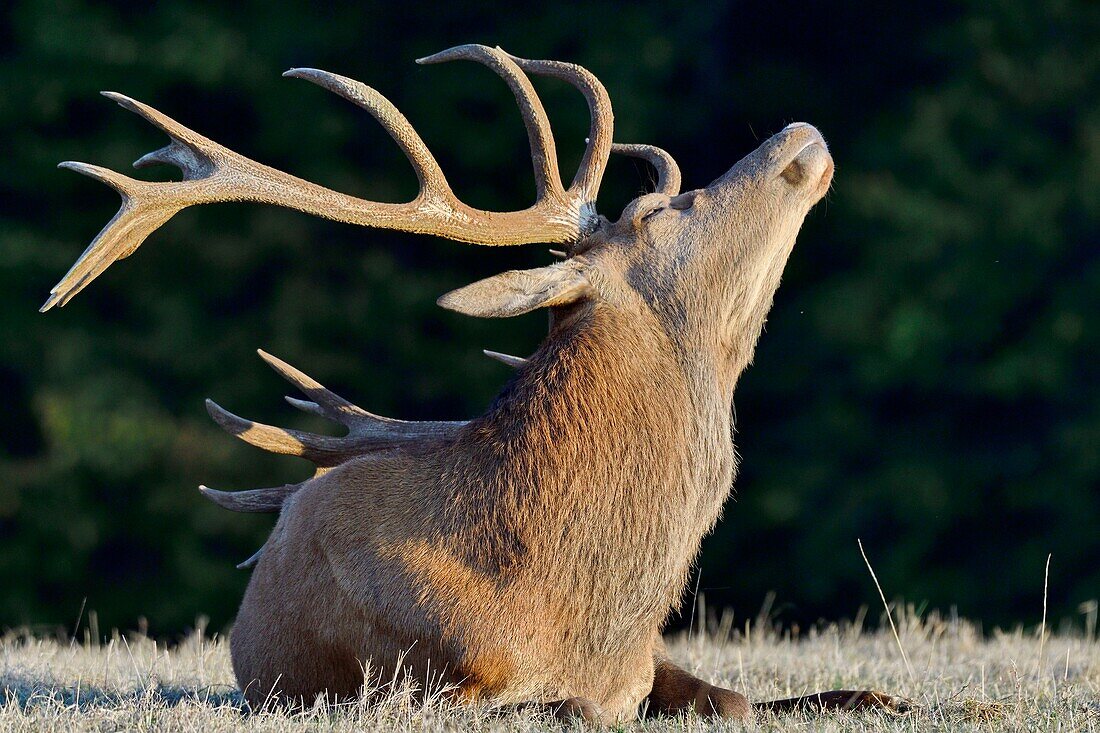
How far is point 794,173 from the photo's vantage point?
439cm

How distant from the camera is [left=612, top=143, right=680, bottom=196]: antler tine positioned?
4582 millimetres

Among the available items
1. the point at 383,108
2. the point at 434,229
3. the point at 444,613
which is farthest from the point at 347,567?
the point at 383,108

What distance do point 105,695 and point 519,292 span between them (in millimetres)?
1636

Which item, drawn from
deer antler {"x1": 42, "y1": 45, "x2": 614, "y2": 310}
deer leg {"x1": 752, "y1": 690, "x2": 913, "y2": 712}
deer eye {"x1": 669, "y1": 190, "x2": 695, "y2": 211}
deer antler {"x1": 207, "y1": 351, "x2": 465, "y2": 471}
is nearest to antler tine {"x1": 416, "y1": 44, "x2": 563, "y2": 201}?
deer antler {"x1": 42, "y1": 45, "x2": 614, "y2": 310}

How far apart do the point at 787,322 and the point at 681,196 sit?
294 inches

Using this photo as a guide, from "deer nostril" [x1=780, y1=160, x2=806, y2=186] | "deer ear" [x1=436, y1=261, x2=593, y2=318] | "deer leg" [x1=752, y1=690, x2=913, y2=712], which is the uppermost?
"deer nostril" [x1=780, y1=160, x2=806, y2=186]

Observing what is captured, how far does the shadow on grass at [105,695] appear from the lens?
3.97 metres

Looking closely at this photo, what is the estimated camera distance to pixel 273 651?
13.6 feet

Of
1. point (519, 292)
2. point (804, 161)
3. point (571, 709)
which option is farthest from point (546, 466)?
point (804, 161)

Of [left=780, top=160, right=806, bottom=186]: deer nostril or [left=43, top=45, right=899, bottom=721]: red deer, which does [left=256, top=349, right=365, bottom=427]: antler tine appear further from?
[left=780, top=160, right=806, bottom=186]: deer nostril

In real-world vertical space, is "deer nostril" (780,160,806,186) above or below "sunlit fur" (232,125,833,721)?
above

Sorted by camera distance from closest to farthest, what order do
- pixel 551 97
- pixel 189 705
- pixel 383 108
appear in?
pixel 189 705 → pixel 383 108 → pixel 551 97

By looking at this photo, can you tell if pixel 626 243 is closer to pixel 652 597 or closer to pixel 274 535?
pixel 652 597

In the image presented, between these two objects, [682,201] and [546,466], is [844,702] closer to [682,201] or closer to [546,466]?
[546,466]
